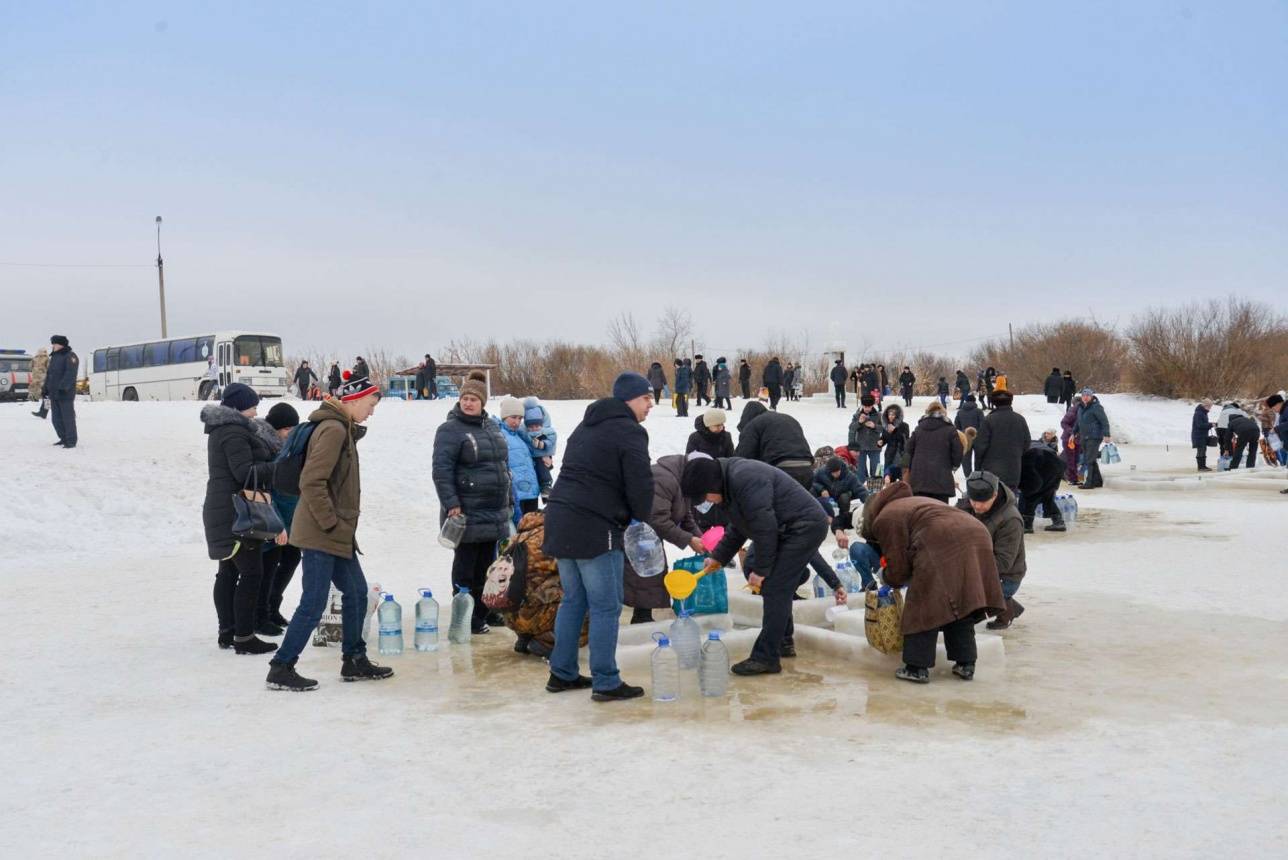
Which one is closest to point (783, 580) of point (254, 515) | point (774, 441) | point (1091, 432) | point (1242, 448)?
point (774, 441)

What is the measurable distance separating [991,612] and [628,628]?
2.38 m

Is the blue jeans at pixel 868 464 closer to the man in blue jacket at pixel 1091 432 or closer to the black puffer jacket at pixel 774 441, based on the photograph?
the man in blue jacket at pixel 1091 432

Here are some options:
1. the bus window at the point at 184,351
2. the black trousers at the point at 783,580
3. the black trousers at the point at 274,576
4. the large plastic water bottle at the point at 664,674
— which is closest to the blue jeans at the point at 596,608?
the large plastic water bottle at the point at 664,674

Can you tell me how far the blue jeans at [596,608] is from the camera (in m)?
6.08

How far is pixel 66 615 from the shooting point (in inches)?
359

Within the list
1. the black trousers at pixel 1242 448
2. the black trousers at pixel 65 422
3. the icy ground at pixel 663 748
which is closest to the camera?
the icy ground at pixel 663 748

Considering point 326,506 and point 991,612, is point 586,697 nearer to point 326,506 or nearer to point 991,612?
point 326,506

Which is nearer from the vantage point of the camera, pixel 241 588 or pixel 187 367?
pixel 241 588

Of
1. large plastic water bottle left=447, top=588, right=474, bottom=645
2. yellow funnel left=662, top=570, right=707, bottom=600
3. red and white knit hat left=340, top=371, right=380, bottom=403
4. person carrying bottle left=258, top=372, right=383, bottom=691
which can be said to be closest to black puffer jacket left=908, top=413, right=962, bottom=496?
large plastic water bottle left=447, top=588, right=474, bottom=645

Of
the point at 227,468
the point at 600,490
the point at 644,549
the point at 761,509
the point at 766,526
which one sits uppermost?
the point at 227,468

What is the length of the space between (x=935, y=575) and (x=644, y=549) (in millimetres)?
1921

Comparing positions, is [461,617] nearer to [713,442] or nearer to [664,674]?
[664,674]

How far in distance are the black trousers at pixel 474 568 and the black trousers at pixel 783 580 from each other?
90.1 inches

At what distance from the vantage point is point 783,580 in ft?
21.7
